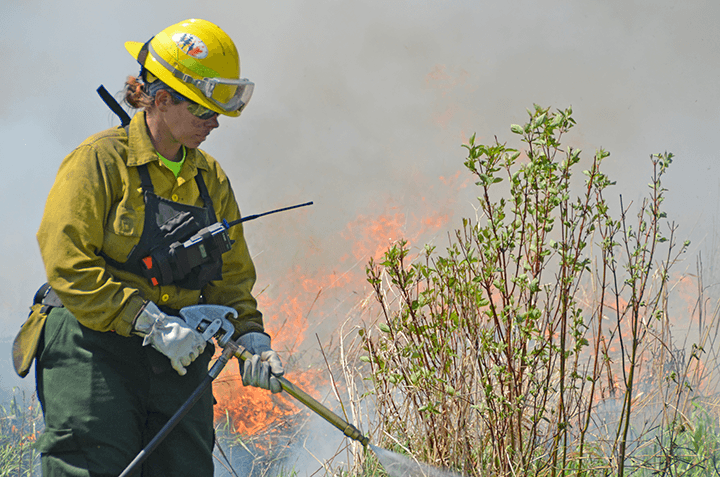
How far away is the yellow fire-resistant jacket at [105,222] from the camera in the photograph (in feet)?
7.86

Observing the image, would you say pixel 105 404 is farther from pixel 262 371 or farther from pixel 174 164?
pixel 174 164

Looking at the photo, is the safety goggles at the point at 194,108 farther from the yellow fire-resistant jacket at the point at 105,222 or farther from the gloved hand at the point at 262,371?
the gloved hand at the point at 262,371

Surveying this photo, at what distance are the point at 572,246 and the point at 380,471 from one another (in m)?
1.89

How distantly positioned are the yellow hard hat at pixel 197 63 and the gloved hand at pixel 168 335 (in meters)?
0.97

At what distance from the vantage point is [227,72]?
110 inches

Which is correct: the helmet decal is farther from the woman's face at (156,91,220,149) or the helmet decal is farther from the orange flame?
the orange flame

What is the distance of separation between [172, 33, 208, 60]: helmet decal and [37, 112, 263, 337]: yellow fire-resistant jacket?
385mm

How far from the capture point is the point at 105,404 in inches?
97.2

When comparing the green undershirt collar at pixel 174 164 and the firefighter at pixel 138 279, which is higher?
the green undershirt collar at pixel 174 164

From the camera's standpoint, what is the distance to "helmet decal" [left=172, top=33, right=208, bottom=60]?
271 centimetres

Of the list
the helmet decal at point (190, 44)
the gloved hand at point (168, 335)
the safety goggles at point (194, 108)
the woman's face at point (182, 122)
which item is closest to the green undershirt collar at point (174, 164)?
the woman's face at point (182, 122)

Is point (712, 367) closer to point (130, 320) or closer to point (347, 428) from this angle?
point (347, 428)

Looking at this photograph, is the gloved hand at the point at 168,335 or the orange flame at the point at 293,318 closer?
the gloved hand at the point at 168,335

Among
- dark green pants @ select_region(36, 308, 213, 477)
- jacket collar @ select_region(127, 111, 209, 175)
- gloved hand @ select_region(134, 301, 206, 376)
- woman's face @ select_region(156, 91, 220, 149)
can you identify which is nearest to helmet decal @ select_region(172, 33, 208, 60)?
woman's face @ select_region(156, 91, 220, 149)
